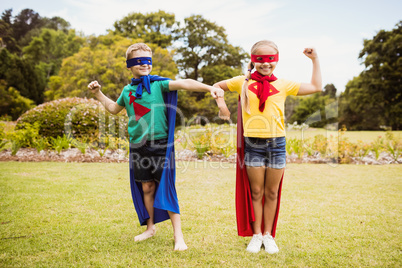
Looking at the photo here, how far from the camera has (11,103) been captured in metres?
22.4

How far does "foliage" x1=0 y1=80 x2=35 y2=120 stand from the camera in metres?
21.6

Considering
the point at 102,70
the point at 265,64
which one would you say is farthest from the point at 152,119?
the point at 102,70

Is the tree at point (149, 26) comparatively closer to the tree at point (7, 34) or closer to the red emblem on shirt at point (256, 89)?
the tree at point (7, 34)

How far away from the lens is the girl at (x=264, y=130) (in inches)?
104

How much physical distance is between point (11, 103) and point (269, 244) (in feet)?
83.3

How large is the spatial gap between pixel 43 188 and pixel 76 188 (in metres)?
0.55

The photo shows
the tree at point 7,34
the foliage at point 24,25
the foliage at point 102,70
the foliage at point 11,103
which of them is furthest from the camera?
the foliage at point 24,25

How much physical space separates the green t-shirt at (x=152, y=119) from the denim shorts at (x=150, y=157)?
0.06 meters

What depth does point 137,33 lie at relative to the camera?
26594mm

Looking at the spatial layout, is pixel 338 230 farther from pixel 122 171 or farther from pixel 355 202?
pixel 122 171

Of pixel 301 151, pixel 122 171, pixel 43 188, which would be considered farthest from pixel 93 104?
pixel 301 151

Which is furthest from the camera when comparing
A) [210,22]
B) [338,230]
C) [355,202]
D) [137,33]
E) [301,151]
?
[210,22]

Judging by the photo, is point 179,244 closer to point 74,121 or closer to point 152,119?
point 152,119

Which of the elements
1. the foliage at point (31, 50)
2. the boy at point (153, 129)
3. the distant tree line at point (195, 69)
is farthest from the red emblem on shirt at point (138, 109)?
the foliage at point (31, 50)
